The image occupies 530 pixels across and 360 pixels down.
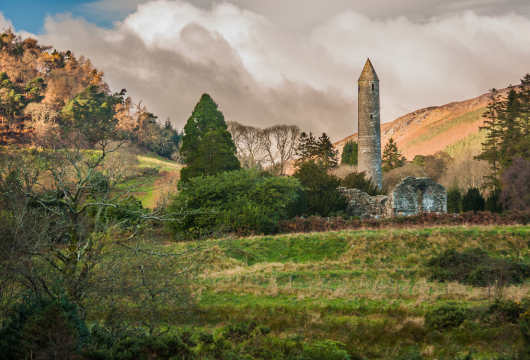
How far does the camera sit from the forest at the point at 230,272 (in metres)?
6.43

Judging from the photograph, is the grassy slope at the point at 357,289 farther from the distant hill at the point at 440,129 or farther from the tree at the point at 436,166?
the distant hill at the point at 440,129

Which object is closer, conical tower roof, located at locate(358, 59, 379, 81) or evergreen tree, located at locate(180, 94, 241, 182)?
evergreen tree, located at locate(180, 94, 241, 182)

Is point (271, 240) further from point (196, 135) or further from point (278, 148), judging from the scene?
point (278, 148)

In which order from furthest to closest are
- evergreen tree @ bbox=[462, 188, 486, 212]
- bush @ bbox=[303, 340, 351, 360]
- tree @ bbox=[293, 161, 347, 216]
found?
evergreen tree @ bbox=[462, 188, 486, 212]
tree @ bbox=[293, 161, 347, 216]
bush @ bbox=[303, 340, 351, 360]

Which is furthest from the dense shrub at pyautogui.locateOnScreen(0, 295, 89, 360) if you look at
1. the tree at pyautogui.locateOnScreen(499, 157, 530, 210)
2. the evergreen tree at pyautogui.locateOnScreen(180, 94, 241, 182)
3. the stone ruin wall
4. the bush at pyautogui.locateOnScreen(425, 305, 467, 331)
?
the tree at pyautogui.locateOnScreen(499, 157, 530, 210)

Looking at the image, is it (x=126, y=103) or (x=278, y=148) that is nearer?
(x=278, y=148)

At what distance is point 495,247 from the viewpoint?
16047 mm

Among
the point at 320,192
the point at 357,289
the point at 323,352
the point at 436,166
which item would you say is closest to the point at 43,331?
the point at 323,352

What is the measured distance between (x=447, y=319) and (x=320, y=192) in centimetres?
2143

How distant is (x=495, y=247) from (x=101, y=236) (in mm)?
14885

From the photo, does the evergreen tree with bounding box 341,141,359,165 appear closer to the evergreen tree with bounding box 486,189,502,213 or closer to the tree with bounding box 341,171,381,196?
the tree with bounding box 341,171,381,196

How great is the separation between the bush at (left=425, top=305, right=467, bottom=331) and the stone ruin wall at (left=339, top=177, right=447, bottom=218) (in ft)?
70.3

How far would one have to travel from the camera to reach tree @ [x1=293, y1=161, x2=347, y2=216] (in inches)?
1088

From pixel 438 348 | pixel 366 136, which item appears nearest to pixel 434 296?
pixel 438 348
